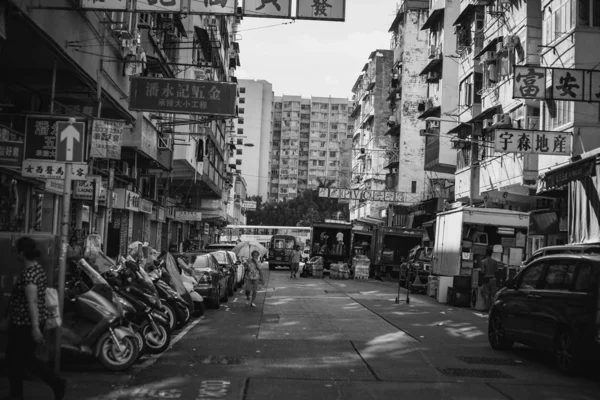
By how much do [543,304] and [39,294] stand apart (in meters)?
7.44

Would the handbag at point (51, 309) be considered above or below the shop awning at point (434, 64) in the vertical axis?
below

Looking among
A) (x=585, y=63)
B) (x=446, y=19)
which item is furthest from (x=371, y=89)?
(x=585, y=63)

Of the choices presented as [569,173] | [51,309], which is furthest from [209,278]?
[51,309]

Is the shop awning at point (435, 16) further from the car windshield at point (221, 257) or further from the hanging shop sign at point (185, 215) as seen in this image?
the car windshield at point (221, 257)

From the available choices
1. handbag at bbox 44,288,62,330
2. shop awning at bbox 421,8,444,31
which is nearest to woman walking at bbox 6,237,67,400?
handbag at bbox 44,288,62,330

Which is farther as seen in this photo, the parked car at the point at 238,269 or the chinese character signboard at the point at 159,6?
the parked car at the point at 238,269

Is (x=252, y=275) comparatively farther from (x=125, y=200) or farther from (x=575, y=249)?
(x=125, y=200)

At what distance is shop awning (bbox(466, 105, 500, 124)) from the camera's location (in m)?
32.4

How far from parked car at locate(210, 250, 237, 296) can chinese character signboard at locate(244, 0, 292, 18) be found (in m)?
11.1

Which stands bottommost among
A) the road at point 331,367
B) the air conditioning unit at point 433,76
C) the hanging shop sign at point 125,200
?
the road at point 331,367

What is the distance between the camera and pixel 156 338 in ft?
36.3

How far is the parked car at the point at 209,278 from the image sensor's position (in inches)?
738

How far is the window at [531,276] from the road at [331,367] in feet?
3.91

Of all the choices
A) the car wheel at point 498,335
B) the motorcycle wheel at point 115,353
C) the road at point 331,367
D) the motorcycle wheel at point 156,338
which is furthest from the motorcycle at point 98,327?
the car wheel at point 498,335
